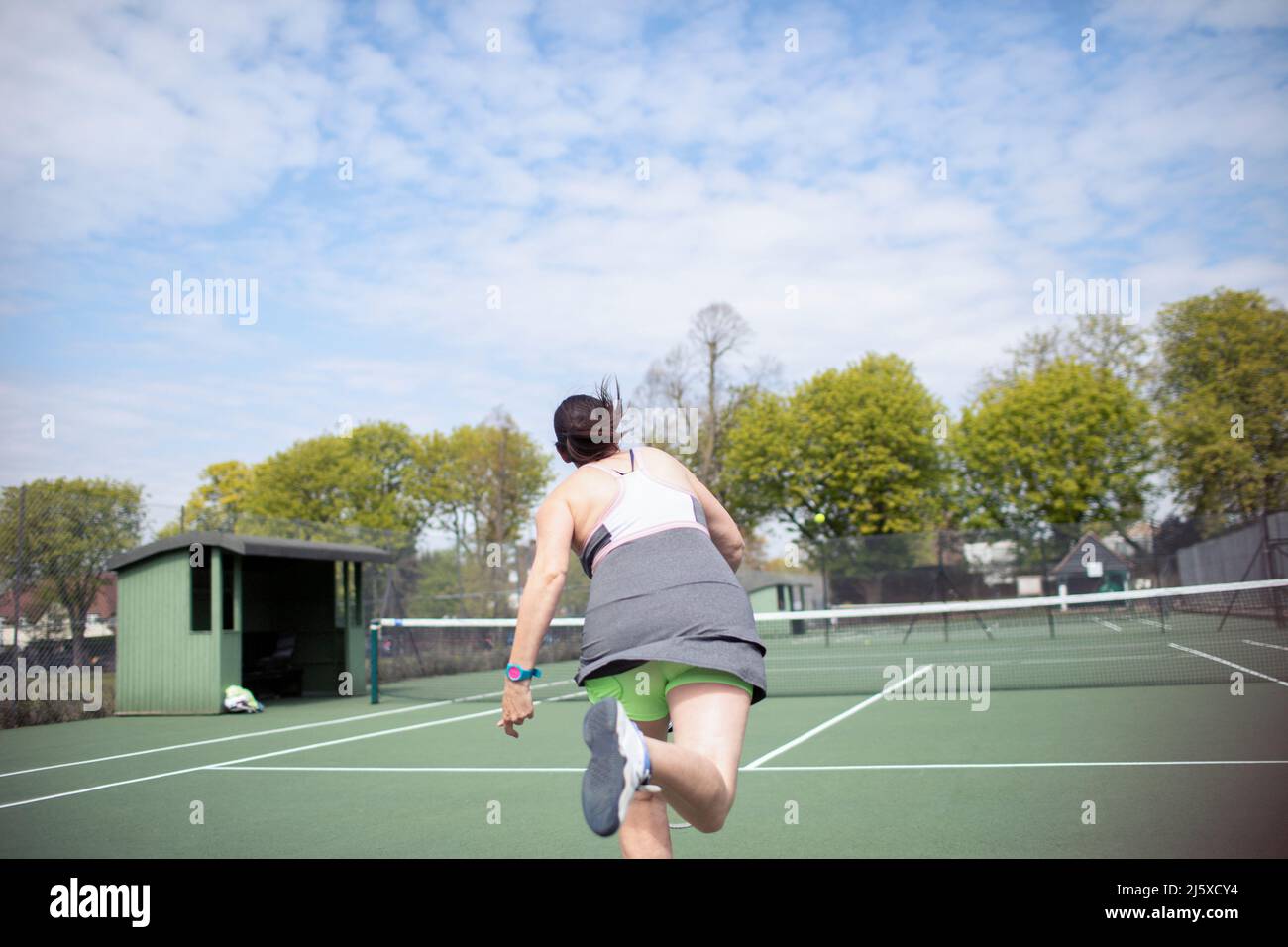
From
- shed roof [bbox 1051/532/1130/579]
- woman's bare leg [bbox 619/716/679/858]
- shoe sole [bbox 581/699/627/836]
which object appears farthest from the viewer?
shed roof [bbox 1051/532/1130/579]

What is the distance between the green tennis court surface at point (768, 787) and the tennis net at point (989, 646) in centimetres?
246

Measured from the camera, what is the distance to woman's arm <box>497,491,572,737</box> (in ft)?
9.95

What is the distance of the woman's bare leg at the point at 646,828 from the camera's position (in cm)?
285

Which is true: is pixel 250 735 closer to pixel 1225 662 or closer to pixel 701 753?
pixel 701 753

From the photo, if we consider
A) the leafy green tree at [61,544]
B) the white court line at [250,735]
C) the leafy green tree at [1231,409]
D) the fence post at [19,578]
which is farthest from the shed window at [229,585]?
the leafy green tree at [1231,409]

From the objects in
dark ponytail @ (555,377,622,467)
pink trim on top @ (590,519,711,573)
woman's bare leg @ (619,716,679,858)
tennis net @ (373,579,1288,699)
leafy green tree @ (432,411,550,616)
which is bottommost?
tennis net @ (373,579,1288,699)

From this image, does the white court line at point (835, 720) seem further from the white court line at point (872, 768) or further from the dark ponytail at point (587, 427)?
the dark ponytail at point (587, 427)

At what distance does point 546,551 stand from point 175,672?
13.0 metres

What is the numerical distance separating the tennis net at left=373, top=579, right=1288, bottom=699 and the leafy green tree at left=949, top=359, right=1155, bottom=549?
15849mm

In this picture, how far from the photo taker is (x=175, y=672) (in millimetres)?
14289

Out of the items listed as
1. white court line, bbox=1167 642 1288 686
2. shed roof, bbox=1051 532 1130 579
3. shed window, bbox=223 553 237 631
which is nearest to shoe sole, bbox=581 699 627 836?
white court line, bbox=1167 642 1288 686

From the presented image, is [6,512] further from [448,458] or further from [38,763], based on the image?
[448,458]

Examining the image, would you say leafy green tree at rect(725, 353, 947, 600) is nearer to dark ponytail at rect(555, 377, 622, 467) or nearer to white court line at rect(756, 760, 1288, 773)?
white court line at rect(756, 760, 1288, 773)
